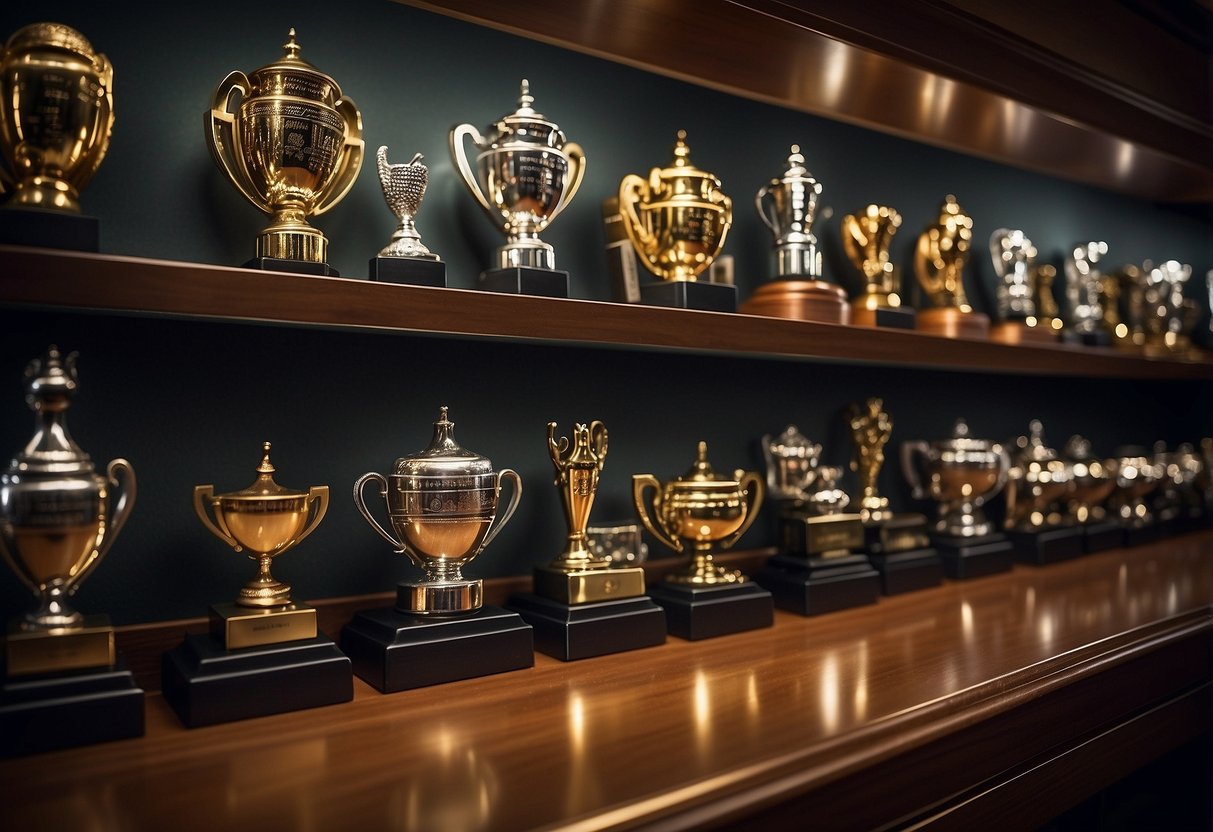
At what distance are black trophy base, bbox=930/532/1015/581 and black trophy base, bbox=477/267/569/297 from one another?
1.09 m

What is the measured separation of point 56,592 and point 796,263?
1.24 meters

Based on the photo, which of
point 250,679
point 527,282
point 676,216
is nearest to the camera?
point 250,679

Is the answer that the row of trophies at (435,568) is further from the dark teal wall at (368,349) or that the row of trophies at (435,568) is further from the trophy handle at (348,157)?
the trophy handle at (348,157)

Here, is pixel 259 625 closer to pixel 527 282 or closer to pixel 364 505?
pixel 364 505

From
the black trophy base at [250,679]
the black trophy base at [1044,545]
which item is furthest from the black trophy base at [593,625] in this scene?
the black trophy base at [1044,545]

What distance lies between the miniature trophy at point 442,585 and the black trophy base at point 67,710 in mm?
280

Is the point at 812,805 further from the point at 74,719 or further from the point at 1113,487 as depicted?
the point at 1113,487

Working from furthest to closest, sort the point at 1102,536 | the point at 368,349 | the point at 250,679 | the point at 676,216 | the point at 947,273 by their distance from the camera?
the point at 1102,536, the point at 947,273, the point at 676,216, the point at 368,349, the point at 250,679

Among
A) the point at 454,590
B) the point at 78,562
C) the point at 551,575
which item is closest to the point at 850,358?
the point at 551,575

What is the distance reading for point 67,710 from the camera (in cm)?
88

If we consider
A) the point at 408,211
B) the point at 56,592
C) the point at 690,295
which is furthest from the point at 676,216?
the point at 56,592

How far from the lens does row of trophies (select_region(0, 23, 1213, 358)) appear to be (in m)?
0.94

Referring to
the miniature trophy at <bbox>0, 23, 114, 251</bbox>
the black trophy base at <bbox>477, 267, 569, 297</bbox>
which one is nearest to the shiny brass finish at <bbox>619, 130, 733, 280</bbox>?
the black trophy base at <bbox>477, 267, 569, 297</bbox>

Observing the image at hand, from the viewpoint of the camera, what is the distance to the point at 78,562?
953 millimetres
